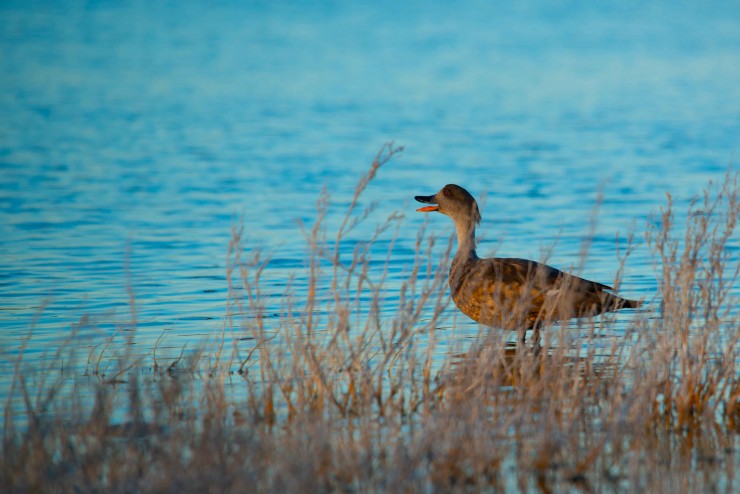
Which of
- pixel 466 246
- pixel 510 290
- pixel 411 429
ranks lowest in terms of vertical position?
pixel 411 429

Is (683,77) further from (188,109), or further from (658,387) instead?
(658,387)

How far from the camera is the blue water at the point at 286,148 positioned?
13562 millimetres

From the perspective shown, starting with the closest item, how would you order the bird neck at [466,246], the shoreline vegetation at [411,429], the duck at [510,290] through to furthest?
the shoreline vegetation at [411,429], the duck at [510,290], the bird neck at [466,246]

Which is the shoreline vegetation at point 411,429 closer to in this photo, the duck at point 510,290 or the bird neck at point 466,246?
the duck at point 510,290

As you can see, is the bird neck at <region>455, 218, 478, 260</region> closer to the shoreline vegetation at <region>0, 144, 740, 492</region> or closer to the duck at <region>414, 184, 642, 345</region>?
the duck at <region>414, 184, 642, 345</region>

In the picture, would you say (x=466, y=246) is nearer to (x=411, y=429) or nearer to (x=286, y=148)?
(x=411, y=429)

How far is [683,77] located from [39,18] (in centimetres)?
3919

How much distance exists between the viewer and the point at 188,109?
133ft

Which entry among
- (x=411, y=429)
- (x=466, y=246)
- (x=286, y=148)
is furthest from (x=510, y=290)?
(x=286, y=148)

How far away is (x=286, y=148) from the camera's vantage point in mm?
29562

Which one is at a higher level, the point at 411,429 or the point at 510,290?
the point at 510,290

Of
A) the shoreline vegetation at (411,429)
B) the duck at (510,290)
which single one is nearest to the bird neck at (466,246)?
the duck at (510,290)

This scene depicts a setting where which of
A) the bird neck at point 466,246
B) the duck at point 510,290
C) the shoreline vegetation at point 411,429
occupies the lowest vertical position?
the shoreline vegetation at point 411,429

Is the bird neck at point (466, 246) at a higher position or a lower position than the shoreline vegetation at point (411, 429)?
higher
